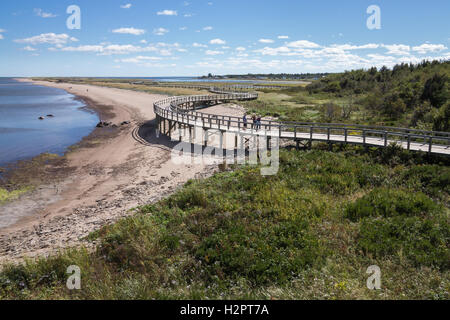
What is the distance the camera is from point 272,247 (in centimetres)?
757

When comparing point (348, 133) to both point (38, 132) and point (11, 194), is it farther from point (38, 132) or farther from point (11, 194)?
point (38, 132)

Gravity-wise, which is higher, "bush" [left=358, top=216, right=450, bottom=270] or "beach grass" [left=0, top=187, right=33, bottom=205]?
"bush" [left=358, top=216, right=450, bottom=270]

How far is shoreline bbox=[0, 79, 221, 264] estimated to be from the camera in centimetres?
1077

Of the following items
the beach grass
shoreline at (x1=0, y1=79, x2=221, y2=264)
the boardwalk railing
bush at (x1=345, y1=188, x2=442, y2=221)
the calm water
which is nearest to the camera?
bush at (x1=345, y1=188, x2=442, y2=221)

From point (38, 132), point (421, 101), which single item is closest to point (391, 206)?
Answer: point (421, 101)

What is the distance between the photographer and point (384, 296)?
5.45m

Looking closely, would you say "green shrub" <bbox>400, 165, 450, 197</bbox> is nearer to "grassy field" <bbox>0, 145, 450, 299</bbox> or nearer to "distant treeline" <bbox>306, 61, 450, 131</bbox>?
"grassy field" <bbox>0, 145, 450, 299</bbox>

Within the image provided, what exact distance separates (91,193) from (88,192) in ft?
1.05

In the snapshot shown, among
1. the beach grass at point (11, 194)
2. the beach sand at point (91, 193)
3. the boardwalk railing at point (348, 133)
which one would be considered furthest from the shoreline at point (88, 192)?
the boardwalk railing at point (348, 133)

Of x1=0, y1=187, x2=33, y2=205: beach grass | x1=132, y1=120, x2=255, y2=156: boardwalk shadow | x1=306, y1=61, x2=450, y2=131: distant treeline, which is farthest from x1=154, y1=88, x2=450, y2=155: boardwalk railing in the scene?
x1=0, y1=187, x2=33, y2=205: beach grass
